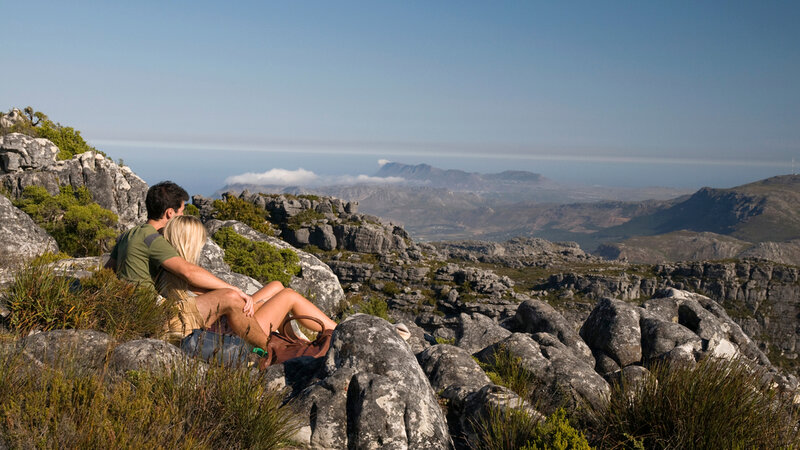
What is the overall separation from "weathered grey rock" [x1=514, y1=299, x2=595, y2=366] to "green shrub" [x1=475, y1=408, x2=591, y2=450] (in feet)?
20.4

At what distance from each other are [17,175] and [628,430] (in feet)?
111

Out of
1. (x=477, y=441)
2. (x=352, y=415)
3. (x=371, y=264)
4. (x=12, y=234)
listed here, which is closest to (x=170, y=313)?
(x=352, y=415)

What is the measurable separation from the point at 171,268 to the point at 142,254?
2.09 ft

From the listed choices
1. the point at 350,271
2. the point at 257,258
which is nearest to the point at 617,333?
the point at 257,258

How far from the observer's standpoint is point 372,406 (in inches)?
188

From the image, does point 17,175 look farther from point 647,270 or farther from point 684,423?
point 647,270

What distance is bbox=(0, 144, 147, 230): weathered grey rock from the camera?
26984 millimetres

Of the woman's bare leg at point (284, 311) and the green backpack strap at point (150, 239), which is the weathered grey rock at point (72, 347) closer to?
the green backpack strap at point (150, 239)

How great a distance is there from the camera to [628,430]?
4730 mm

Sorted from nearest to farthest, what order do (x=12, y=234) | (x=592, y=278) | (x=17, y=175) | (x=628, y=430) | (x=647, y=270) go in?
1. (x=628, y=430)
2. (x=12, y=234)
3. (x=17, y=175)
4. (x=592, y=278)
5. (x=647, y=270)

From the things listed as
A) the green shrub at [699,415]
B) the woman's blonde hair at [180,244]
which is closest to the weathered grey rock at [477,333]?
the green shrub at [699,415]

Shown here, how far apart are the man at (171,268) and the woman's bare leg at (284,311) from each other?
267mm

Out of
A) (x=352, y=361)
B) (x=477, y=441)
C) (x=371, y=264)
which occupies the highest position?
(x=352, y=361)

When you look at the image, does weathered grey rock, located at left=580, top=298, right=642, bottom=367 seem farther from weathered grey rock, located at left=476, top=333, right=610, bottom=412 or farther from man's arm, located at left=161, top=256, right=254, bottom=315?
man's arm, located at left=161, top=256, right=254, bottom=315
